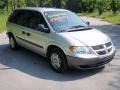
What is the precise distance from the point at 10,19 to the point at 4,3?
1487 inches

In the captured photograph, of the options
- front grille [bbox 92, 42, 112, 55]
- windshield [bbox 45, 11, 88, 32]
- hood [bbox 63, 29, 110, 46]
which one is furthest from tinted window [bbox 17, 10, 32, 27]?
front grille [bbox 92, 42, 112, 55]

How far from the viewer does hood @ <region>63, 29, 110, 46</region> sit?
24.4 ft

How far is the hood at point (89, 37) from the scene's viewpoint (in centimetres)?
745

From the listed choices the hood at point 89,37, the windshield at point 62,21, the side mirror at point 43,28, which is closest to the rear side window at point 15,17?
the windshield at point 62,21

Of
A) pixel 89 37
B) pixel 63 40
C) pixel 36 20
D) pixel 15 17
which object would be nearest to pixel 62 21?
A: pixel 36 20

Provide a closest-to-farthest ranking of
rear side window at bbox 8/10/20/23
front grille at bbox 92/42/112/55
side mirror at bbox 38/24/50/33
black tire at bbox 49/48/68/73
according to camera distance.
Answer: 1. front grille at bbox 92/42/112/55
2. black tire at bbox 49/48/68/73
3. side mirror at bbox 38/24/50/33
4. rear side window at bbox 8/10/20/23

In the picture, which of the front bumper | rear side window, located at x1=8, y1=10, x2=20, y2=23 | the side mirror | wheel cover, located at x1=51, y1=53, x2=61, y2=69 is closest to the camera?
the front bumper

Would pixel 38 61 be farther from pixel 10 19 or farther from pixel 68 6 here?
pixel 68 6

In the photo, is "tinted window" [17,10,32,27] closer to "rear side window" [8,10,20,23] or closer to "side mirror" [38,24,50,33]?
"rear side window" [8,10,20,23]

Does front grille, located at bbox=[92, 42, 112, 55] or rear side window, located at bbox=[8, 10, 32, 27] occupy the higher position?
rear side window, located at bbox=[8, 10, 32, 27]

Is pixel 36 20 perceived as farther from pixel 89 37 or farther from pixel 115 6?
pixel 115 6

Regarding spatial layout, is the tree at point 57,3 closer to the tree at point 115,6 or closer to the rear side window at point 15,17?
the tree at point 115,6

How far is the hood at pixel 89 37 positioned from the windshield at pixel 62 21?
1.48 ft

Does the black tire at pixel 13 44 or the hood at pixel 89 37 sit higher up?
the hood at pixel 89 37
